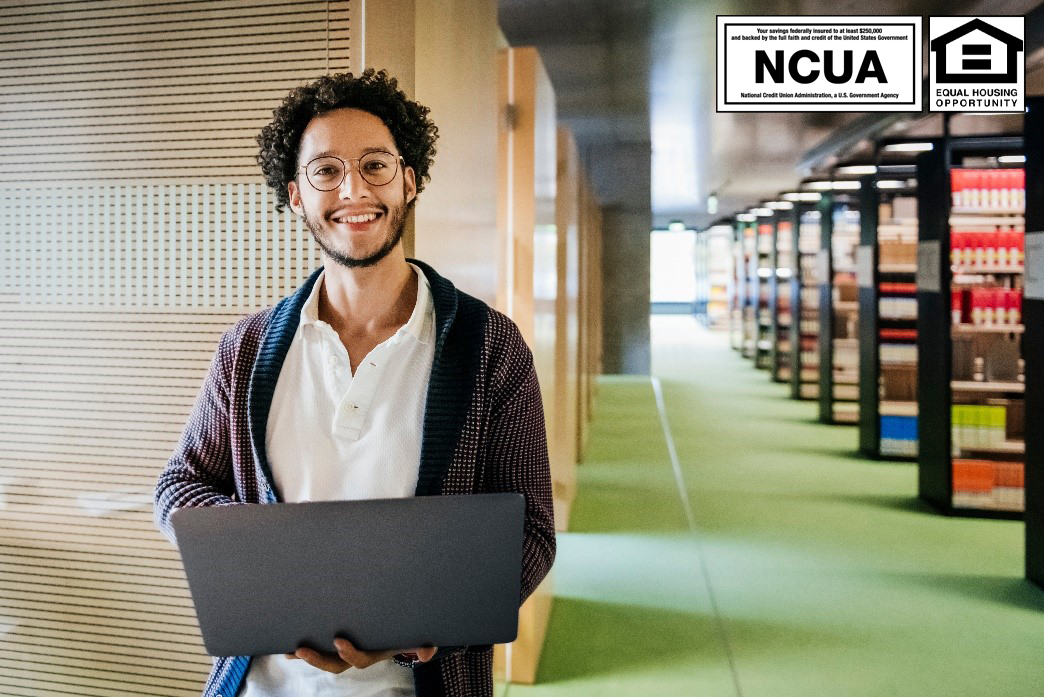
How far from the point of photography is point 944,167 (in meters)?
6.38

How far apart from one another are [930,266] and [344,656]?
6.13 m

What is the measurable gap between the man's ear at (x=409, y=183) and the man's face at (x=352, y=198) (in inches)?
1.1

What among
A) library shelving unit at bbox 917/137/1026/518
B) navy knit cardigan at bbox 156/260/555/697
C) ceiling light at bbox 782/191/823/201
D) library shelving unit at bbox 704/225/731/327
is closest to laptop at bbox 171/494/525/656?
navy knit cardigan at bbox 156/260/555/697

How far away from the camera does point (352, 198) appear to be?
155cm

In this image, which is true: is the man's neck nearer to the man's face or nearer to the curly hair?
the man's face

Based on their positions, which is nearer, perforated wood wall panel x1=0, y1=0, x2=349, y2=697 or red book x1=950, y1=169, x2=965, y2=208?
perforated wood wall panel x1=0, y1=0, x2=349, y2=697

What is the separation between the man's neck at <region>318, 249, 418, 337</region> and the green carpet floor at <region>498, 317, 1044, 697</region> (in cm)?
249

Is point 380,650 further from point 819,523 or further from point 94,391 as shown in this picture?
point 819,523

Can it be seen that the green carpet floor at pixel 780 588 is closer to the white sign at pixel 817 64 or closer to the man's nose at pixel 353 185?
the white sign at pixel 817 64

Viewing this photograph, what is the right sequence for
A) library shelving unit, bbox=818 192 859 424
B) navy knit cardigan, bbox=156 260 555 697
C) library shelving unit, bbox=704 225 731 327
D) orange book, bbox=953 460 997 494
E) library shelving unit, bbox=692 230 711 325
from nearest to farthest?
navy knit cardigan, bbox=156 260 555 697
orange book, bbox=953 460 997 494
library shelving unit, bbox=818 192 859 424
library shelving unit, bbox=704 225 731 327
library shelving unit, bbox=692 230 711 325

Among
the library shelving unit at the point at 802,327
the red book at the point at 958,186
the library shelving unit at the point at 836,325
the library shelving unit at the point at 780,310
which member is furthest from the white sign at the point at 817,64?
the library shelving unit at the point at 780,310

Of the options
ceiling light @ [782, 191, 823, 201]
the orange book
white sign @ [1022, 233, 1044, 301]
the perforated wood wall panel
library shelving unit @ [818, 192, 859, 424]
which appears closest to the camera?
the perforated wood wall panel

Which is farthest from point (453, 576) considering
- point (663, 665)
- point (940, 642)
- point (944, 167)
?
point (944, 167)

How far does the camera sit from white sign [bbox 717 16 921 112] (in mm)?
3035
